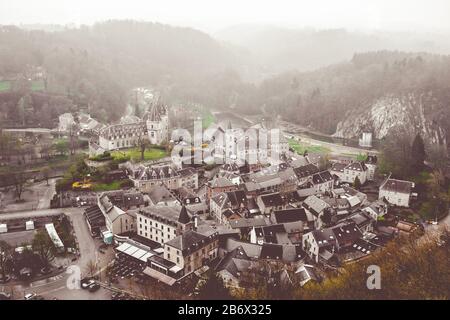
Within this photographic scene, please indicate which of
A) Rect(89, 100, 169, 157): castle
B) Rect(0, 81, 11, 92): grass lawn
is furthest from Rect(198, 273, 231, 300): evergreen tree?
Rect(0, 81, 11, 92): grass lawn

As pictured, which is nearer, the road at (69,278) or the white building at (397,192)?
the road at (69,278)

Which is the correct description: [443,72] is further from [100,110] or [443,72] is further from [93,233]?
[93,233]

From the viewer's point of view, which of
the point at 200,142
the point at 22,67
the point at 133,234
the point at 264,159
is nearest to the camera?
the point at 133,234

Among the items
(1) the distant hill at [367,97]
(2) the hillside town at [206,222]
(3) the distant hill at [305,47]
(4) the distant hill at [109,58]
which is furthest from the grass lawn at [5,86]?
(3) the distant hill at [305,47]

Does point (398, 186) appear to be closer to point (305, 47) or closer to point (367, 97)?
point (367, 97)

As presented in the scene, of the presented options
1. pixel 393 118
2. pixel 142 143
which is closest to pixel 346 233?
pixel 142 143

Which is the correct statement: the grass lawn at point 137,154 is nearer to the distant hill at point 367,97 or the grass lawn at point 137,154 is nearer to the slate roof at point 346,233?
the slate roof at point 346,233

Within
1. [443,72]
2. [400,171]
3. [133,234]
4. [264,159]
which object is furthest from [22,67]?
[443,72]
